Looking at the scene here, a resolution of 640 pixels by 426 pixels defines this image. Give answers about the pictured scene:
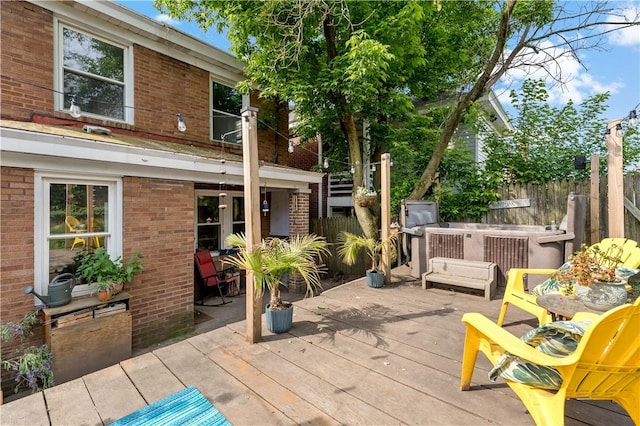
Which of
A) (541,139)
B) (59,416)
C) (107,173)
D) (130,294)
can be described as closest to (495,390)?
(59,416)

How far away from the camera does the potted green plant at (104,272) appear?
402 centimetres

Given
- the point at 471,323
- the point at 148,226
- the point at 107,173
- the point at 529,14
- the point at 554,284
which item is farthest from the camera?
the point at 529,14

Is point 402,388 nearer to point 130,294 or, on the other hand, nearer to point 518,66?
point 130,294

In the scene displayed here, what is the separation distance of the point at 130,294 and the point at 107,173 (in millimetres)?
1862

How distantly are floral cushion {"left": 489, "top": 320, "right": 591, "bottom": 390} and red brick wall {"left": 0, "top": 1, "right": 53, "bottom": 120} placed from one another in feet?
22.2

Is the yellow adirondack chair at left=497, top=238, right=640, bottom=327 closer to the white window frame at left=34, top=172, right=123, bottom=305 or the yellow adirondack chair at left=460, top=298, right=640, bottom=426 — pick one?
the yellow adirondack chair at left=460, top=298, right=640, bottom=426

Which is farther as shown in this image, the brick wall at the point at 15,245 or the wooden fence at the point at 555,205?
the wooden fence at the point at 555,205

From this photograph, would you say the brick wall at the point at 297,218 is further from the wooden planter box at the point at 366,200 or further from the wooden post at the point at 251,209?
the wooden post at the point at 251,209

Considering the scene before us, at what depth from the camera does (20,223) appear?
3588mm

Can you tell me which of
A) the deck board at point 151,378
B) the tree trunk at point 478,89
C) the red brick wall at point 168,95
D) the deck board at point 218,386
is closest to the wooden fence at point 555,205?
the tree trunk at point 478,89

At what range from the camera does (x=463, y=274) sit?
4.57m

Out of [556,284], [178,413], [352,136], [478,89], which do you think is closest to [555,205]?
[478,89]

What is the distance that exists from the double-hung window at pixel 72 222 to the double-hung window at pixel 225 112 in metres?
3.33

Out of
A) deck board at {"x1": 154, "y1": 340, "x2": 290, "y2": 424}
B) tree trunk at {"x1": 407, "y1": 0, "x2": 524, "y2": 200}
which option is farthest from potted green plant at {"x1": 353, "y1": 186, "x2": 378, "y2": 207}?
deck board at {"x1": 154, "y1": 340, "x2": 290, "y2": 424}
